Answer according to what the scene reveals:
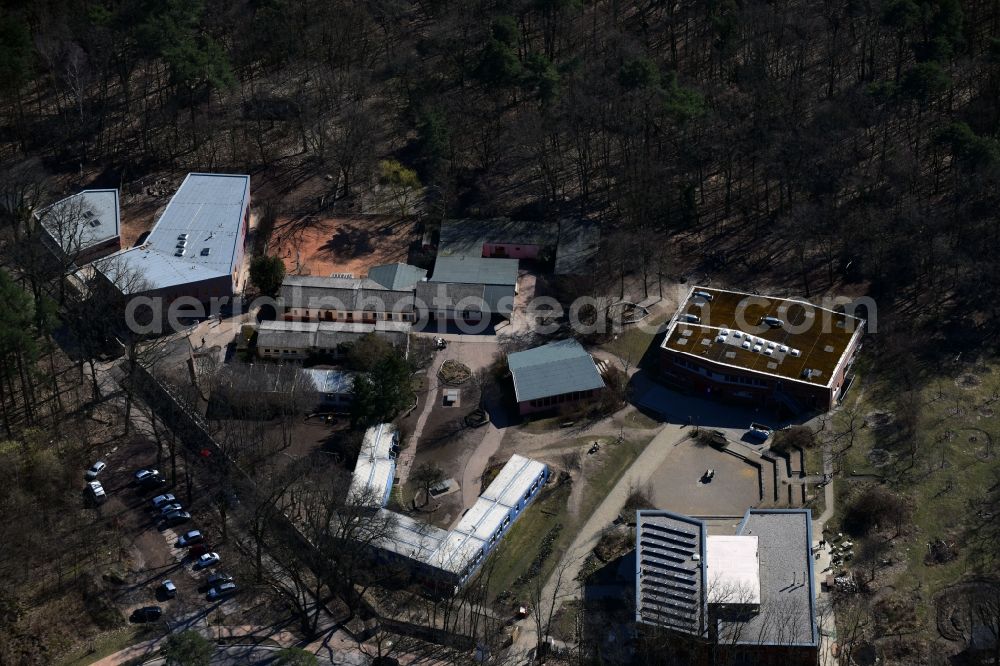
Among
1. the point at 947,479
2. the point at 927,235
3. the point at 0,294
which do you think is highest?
the point at 0,294

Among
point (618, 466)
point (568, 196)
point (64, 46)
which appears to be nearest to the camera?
point (618, 466)

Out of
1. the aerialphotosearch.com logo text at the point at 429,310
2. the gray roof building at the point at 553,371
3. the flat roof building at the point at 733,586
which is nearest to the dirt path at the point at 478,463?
the gray roof building at the point at 553,371

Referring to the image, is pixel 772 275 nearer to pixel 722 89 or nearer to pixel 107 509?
pixel 722 89

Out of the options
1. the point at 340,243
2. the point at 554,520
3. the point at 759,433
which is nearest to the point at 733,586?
the point at 554,520

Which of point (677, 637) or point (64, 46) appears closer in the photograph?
point (677, 637)

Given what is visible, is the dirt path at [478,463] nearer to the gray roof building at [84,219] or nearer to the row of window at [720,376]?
the row of window at [720,376]

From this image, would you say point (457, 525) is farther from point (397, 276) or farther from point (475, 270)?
point (475, 270)

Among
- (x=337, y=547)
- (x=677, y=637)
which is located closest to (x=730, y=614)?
(x=677, y=637)
